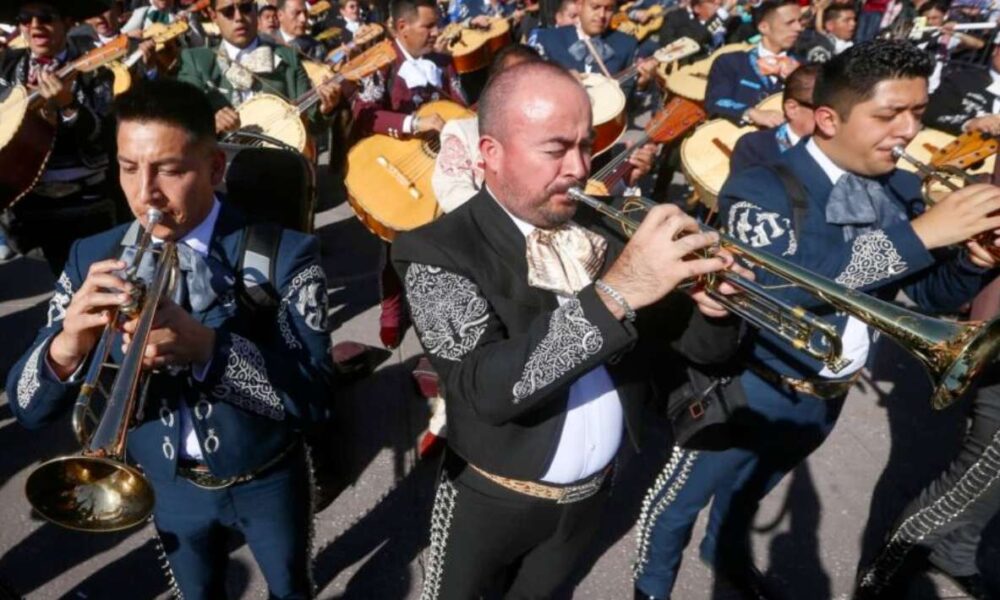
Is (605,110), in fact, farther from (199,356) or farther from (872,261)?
(199,356)

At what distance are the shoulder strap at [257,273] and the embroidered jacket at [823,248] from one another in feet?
4.72

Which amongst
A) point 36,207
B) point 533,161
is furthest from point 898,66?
point 36,207

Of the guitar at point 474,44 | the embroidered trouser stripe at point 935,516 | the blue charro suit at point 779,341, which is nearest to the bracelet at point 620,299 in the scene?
the blue charro suit at point 779,341

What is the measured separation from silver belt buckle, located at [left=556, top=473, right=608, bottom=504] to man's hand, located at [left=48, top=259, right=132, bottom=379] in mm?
1281

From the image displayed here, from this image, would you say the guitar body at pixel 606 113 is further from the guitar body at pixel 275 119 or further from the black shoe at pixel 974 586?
the black shoe at pixel 974 586

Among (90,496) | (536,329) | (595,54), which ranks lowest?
(595,54)

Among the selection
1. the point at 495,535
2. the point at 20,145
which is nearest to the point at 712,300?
the point at 495,535

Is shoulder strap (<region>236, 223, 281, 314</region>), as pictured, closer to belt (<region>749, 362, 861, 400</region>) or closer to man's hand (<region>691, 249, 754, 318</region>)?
man's hand (<region>691, 249, 754, 318</region>)

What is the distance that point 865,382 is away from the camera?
466cm

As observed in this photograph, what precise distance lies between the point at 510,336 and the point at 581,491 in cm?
58

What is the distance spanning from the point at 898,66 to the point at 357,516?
3018 mm

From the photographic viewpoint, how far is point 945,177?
2.54 meters

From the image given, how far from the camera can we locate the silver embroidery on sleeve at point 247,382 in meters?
1.72

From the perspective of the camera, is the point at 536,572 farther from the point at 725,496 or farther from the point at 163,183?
the point at 163,183
